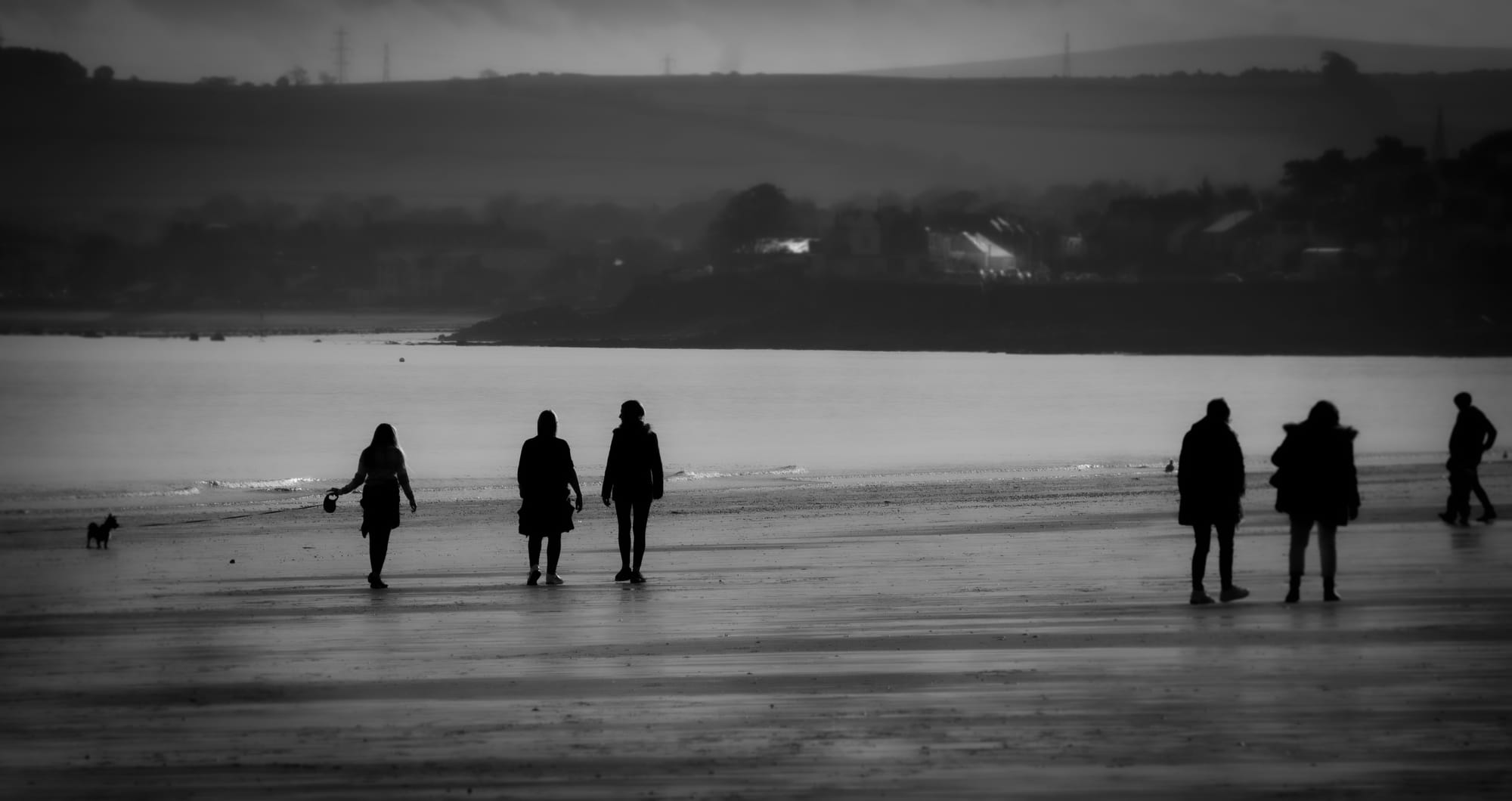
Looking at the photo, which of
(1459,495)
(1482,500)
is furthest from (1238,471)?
(1482,500)

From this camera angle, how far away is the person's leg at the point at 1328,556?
529 inches

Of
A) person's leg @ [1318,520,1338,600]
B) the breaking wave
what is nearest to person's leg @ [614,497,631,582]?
person's leg @ [1318,520,1338,600]

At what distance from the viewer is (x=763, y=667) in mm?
10547

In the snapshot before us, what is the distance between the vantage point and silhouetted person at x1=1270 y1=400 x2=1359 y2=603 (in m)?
13.8

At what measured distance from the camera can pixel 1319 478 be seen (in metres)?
13.9

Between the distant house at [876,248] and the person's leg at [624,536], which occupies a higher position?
the distant house at [876,248]

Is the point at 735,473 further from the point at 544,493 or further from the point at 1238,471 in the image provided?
the point at 1238,471

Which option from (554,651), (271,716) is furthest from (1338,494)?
(271,716)

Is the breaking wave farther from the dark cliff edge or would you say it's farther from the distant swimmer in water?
the dark cliff edge

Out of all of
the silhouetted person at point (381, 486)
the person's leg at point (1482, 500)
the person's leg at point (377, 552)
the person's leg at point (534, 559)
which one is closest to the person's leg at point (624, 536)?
the person's leg at point (534, 559)

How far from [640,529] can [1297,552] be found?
5727 millimetres

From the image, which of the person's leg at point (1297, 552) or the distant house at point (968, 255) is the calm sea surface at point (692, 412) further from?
the person's leg at point (1297, 552)

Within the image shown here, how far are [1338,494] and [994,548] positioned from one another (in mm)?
5125

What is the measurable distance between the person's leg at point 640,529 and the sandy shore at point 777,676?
50 cm
